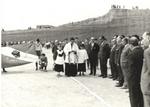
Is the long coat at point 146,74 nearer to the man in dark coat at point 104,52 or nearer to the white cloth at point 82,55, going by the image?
the man in dark coat at point 104,52

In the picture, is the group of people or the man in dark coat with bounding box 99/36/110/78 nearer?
the group of people

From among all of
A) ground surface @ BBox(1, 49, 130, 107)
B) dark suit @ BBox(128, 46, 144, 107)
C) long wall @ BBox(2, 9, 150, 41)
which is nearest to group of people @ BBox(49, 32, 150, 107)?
dark suit @ BBox(128, 46, 144, 107)

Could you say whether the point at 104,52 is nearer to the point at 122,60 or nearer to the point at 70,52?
the point at 70,52

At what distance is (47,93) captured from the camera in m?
12.7

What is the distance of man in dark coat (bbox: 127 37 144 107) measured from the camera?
8102mm

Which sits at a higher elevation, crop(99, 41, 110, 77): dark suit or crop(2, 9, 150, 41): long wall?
crop(2, 9, 150, 41): long wall

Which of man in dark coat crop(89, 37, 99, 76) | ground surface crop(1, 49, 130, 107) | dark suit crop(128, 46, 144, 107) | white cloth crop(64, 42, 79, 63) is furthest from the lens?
man in dark coat crop(89, 37, 99, 76)

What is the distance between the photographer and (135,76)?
8.12m

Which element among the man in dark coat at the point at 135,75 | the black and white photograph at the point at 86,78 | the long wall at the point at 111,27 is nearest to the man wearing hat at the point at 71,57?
the black and white photograph at the point at 86,78

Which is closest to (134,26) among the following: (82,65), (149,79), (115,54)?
(82,65)

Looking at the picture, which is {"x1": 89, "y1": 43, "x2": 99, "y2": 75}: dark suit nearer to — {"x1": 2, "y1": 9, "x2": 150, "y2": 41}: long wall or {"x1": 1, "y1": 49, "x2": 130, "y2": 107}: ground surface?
{"x1": 1, "y1": 49, "x2": 130, "y2": 107}: ground surface

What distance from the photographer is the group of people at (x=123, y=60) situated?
264 inches

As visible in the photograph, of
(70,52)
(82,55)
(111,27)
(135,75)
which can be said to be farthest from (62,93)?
(111,27)

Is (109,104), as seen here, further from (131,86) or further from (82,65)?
(82,65)
